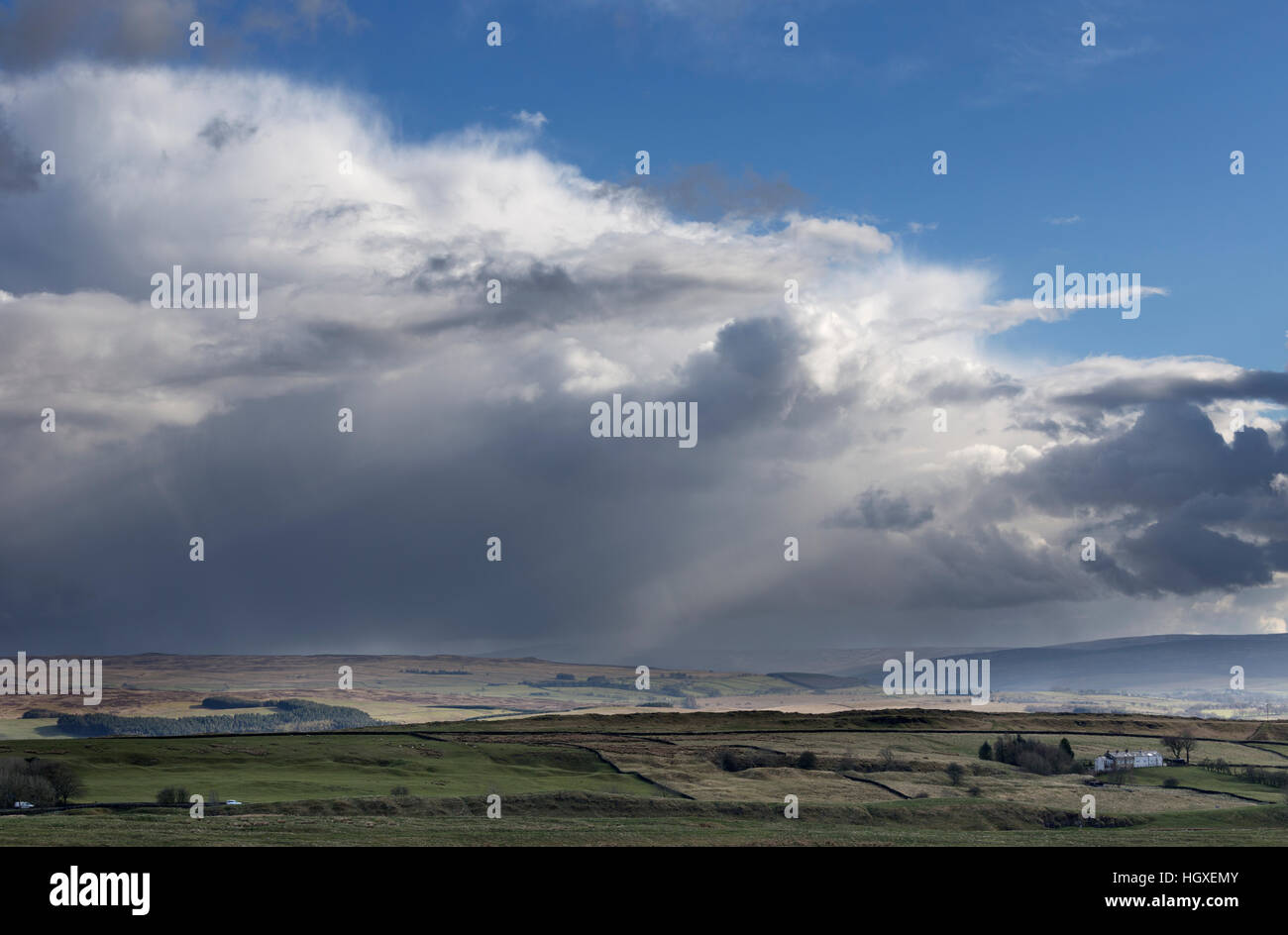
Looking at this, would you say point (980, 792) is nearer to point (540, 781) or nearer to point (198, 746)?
point (540, 781)

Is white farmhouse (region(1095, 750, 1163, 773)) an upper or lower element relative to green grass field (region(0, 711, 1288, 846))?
lower

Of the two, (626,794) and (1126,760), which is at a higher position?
(626,794)

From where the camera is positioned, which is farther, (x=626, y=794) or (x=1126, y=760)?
(x=1126, y=760)

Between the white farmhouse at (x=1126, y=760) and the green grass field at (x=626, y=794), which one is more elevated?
the green grass field at (x=626, y=794)

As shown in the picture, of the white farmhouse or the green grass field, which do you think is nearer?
the green grass field

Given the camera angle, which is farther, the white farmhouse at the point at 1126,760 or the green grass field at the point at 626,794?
the white farmhouse at the point at 1126,760
